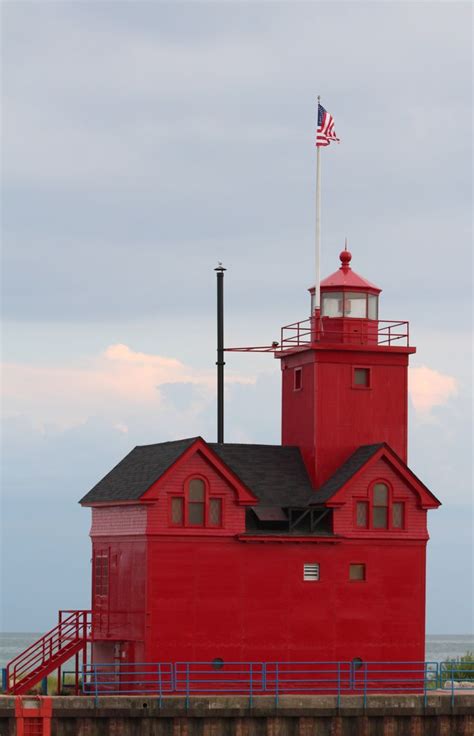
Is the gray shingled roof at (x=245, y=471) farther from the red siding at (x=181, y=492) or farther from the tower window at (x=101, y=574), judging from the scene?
the tower window at (x=101, y=574)

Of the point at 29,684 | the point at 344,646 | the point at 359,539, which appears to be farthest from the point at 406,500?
the point at 29,684

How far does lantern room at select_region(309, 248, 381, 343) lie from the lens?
51.9 m

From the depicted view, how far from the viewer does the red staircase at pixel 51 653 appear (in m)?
47.1

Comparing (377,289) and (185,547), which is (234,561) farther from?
(377,289)

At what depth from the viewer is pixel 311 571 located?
48.3 meters

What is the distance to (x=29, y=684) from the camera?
47.1 metres

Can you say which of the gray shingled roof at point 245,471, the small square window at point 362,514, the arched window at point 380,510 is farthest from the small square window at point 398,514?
the gray shingled roof at point 245,471

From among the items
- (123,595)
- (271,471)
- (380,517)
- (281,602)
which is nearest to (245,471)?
(271,471)

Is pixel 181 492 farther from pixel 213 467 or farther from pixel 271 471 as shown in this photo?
pixel 271 471

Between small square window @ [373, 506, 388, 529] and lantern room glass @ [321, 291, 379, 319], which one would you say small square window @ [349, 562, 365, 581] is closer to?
small square window @ [373, 506, 388, 529]

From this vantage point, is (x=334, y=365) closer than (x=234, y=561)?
No

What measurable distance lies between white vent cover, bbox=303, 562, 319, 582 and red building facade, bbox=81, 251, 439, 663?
4 cm

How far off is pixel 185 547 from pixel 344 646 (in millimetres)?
6030

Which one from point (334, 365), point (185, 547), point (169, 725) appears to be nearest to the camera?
point (169, 725)
